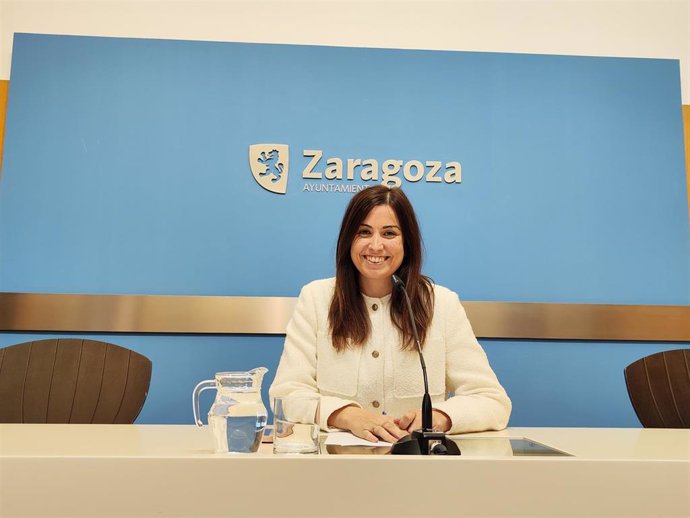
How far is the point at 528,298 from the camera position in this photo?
2703 millimetres

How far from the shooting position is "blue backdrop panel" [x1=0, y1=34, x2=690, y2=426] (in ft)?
8.57

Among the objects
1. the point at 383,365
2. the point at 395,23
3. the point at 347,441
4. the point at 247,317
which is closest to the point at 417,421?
the point at 347,441

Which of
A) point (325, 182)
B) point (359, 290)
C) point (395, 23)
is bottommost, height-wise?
point (359, 290)

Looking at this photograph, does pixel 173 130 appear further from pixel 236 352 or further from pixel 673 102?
pixel 673 102

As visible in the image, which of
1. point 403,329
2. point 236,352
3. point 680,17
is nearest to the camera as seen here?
point 403,329

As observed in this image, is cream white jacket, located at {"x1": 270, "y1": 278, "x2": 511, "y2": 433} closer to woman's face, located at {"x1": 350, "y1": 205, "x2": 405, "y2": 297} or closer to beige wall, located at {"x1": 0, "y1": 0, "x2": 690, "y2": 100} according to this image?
woman's face, located at {"x1": 350, "y1": 205, "x2": 405, "y2": 297}

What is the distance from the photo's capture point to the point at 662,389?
6.40 ft

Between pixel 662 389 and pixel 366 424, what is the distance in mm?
1112

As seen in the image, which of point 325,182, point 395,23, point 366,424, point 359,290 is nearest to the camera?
point 366,424

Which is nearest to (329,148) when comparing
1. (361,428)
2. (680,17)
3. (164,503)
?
(361,428)

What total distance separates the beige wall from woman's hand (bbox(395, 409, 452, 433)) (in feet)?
6.62

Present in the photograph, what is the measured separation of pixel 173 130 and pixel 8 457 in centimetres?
211

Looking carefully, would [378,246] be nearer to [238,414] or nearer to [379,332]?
[379,332]

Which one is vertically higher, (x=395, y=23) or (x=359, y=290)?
(x=395, y=23)
